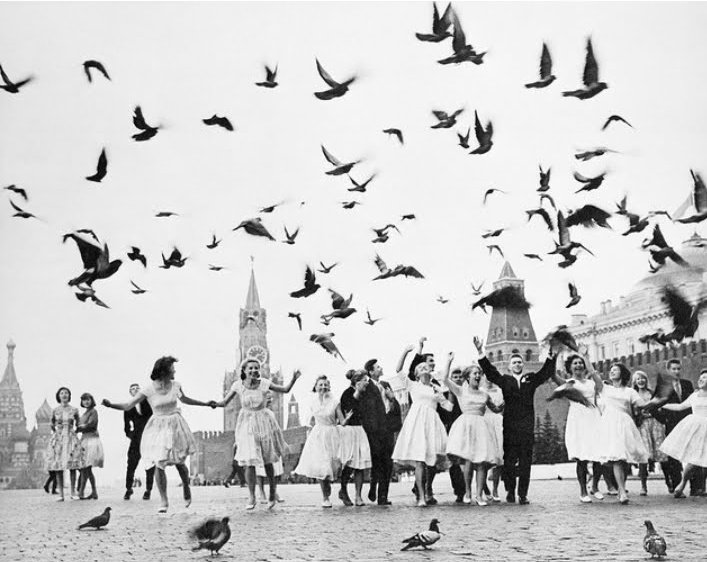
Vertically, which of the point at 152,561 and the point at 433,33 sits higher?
the point at 433,33

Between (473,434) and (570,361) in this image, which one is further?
(570,361)

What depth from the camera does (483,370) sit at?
13.3 metres

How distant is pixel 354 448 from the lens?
14219mm

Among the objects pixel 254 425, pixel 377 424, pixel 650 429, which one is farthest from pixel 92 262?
pixel 650 429

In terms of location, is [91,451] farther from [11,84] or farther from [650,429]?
[650,429]

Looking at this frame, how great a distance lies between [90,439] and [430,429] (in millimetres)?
6526

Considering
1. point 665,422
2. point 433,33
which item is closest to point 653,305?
point 665,422

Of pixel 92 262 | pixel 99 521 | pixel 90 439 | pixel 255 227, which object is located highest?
pixel 255 227

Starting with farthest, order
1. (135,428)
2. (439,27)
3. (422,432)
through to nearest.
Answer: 1. (135,428)
2. (422,432)
3. (439,27)

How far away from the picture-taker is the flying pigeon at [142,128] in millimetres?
12320

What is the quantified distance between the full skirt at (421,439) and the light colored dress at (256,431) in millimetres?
1434

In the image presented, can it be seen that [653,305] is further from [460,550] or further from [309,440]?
[460,550]

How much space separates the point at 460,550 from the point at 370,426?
6184 millimetres

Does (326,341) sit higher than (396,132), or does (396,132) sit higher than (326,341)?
(396,132)
